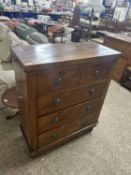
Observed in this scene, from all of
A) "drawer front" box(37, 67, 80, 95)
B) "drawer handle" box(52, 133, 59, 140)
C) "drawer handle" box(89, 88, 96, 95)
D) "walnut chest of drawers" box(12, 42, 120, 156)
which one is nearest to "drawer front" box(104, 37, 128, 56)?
"walnut chest of drawers" box(12, 42, 120, 156)

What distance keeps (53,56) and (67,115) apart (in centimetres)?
54

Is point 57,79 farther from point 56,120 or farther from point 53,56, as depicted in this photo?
point 56,120

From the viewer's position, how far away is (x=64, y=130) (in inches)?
54.5

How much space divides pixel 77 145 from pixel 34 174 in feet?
1.68

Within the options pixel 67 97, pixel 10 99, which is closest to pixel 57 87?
pixel 67 97

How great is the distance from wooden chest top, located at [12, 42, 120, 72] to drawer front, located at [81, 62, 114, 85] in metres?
0.07

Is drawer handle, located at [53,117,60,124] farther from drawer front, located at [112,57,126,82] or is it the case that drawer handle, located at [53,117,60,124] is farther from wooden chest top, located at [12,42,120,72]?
drawer front, located at [112,57,126,82]

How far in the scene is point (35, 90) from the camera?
95 centimetres

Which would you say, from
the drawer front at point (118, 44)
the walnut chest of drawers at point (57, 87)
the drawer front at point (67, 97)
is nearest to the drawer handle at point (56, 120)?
the walnut chest of drawers at point (57, 87)

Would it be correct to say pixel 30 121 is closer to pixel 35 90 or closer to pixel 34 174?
pixel 35 90

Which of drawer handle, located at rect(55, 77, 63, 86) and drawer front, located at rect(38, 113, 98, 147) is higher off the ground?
drawer handle, located at rect(55, 77, 63, 86)

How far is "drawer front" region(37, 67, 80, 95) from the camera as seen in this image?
0.94 m

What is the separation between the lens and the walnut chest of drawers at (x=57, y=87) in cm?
93

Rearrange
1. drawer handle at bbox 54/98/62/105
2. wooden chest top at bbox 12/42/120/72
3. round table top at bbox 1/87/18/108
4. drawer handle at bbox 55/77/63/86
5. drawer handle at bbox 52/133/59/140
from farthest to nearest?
round table top at bbox 1/87/18/108, drawer handle at bbox 52/133/59/140, drawer handle at bbox 54/98/62/105, drawer handle at bbox 55/77/63/86, wooden chest top at bbox 12/42/120/72
